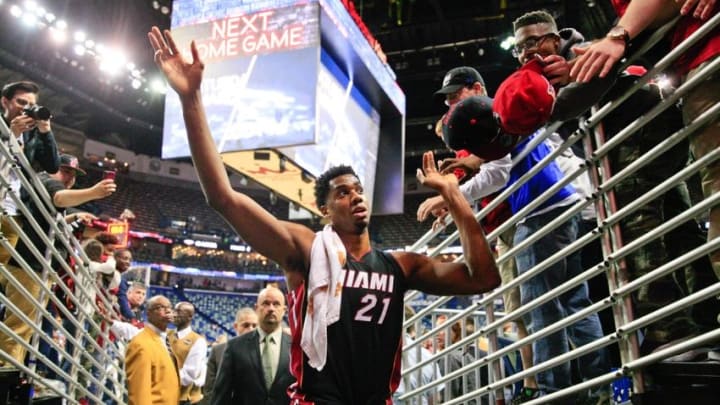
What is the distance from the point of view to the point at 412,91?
20.7 meters

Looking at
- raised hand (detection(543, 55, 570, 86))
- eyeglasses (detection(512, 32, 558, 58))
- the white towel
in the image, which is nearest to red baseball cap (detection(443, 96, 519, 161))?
raised hand (detection(543, 55, 570, 86))

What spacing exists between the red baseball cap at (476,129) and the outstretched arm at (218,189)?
2.28 ft

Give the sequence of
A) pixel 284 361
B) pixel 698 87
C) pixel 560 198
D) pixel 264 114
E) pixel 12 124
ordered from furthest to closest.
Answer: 1. pixel 264 114
2. pixel 284 361
3. pixel 12 124
4. pixel 560 198
5. pixel 698 87

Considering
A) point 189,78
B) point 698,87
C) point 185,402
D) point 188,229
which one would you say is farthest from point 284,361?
point 188,229

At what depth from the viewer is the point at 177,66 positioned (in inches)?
88.5

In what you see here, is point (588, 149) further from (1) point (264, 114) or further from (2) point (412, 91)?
(2) point (412, 91)

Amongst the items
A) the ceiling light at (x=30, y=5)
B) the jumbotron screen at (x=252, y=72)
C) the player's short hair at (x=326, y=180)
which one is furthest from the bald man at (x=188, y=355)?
the ceiling light at (x=30, y=5)

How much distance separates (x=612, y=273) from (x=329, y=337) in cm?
101

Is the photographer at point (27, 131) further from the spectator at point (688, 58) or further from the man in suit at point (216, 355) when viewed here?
the spectator at point (688, 58)

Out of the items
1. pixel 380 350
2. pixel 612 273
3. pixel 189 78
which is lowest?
pixel 380 350

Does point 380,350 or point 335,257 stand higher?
point 335,257

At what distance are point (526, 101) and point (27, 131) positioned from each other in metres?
3.16

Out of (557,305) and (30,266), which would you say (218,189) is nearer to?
(557,305)

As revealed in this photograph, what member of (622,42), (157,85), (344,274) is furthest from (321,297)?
(157,85)
